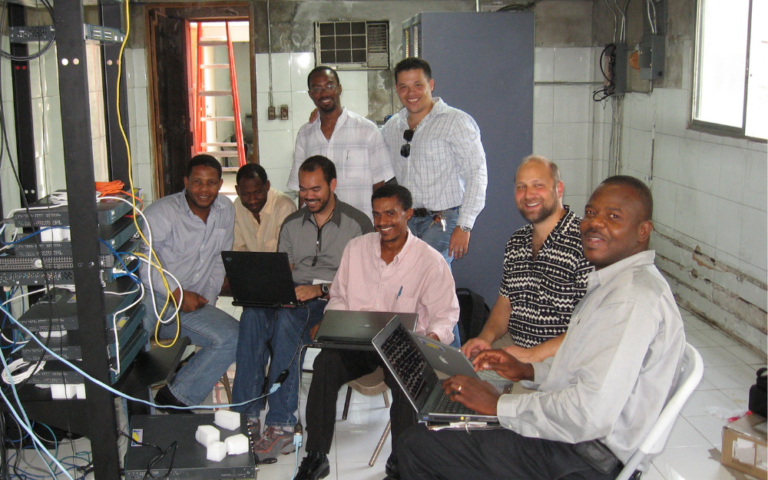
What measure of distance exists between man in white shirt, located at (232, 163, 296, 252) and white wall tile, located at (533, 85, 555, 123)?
3.43m

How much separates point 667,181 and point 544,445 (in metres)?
3.70

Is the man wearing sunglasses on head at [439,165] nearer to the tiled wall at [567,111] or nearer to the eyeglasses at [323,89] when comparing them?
the eyeglasses at [323,89]

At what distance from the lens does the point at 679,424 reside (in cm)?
310

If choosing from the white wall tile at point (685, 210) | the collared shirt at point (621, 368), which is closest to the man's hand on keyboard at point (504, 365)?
the collared shirt at point (621, 368)

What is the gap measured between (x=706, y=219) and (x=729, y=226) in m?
0.29

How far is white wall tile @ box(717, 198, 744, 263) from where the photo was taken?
13.3ft

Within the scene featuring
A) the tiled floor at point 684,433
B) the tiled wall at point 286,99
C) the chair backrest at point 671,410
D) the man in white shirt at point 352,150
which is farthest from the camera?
the tiled wall at point 286,99

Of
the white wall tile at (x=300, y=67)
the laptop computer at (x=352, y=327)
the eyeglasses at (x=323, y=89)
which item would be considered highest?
the white wall tile at (x=300, y=67)

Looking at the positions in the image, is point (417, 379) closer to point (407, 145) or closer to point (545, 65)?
point (407, 145)

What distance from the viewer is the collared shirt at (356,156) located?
12.3 ft

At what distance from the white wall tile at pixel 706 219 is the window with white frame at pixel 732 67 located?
0.46 metres

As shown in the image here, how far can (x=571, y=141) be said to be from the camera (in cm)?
639

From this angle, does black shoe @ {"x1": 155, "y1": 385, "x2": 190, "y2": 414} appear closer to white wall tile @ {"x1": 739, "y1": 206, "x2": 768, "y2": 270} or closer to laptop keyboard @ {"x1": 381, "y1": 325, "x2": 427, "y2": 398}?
laptop keyboard @ {"x1": 381, "y1": 325, "x2": 427, "y2": 398}

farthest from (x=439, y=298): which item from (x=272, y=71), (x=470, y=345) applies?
(x=272, y=71)
